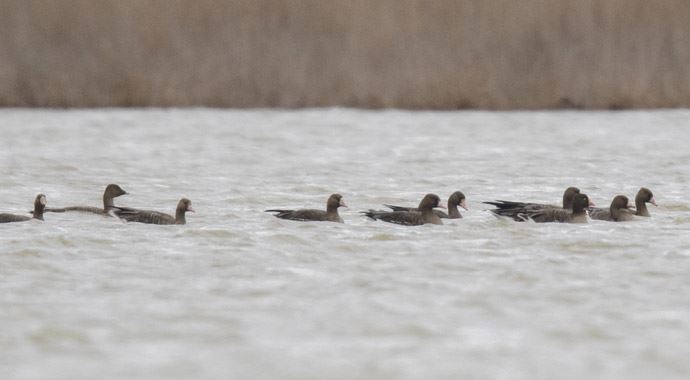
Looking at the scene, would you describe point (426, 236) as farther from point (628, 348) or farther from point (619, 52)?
point (619, 52)

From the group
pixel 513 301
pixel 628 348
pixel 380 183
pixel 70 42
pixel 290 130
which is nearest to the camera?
pixel 628 348

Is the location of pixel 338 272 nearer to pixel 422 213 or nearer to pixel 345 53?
pixel 422 213

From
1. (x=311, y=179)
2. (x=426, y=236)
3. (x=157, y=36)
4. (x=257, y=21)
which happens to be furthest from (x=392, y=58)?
(x=426, y=236)

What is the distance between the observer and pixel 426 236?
8.62 meters

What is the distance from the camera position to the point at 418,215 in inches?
360

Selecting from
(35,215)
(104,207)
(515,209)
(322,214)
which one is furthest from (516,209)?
(35,215)

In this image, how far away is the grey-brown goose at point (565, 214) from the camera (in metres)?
9.13

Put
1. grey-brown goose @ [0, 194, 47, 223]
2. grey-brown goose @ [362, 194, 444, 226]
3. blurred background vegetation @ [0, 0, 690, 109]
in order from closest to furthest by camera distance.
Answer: grey-brown goose @ [0, 194, 47, 223] → grey-brown goose @ [362, 194, 444, 226] → blurred background vegetation @ [0, 0, 690, 109]

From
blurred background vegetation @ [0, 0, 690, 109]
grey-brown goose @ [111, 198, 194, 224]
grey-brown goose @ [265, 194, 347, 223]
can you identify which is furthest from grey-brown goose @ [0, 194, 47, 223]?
blurred background vegetation @ [0, 0, 690, 109]

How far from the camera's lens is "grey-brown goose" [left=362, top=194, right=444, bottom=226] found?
907cm

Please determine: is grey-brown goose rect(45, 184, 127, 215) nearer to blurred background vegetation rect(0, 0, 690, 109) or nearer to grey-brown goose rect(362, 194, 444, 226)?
grey-brown goose rect(362, 194, 444, 226)

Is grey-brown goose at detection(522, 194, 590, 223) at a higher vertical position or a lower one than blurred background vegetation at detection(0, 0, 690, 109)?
lower

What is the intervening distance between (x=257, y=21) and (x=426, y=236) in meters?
8.96

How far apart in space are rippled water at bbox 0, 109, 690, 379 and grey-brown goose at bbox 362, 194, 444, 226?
0.42 feet
